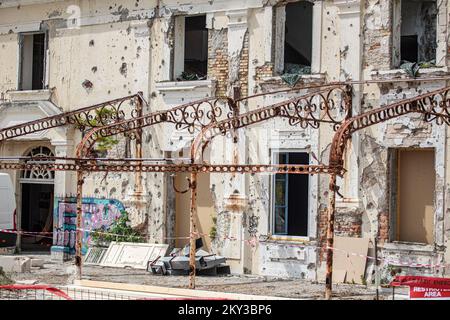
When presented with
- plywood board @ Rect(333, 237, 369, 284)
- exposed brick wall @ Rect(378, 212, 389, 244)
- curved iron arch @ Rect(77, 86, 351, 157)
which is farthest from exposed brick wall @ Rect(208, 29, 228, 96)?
→ exposed brick wall @ Rect(378, 212, 389, 244)

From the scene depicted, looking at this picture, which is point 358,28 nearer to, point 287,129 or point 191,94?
point 287,129

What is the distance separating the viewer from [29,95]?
71.7 feet

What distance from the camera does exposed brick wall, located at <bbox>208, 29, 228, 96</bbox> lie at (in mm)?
18969

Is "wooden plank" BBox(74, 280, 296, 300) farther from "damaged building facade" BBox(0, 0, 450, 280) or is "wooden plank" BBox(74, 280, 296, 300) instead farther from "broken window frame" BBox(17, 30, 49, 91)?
"broken window frame" BBox(17, 30, 49, 91)

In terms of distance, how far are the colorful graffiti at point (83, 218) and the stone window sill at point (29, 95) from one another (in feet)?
8.35

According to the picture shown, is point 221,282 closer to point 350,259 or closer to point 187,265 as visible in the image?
point 187,265

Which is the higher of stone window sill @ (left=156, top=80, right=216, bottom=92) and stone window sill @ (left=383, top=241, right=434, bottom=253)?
stone window sill @ (left=156, top=80, right=216, bottom=92)

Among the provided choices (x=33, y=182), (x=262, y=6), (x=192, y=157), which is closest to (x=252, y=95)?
(x=262, y=6)

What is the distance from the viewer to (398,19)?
672 inches

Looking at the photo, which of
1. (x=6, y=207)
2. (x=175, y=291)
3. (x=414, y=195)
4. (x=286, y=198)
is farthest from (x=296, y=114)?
(x=6, y=207)

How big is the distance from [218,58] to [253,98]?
1.27 meters

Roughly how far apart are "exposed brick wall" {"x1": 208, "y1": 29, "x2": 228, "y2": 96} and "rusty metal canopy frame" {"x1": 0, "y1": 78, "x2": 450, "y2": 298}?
1.28 ft

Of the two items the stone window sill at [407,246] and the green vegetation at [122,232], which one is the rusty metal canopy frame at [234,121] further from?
the stone window sill at [407,246]

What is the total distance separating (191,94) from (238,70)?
128 centimetres
